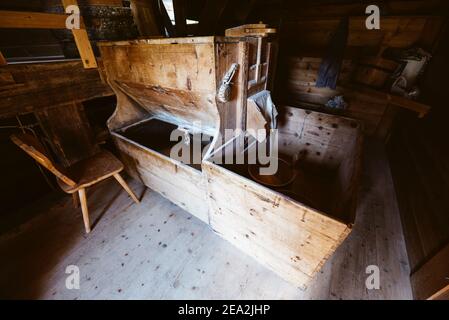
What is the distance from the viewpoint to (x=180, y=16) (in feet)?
9.53

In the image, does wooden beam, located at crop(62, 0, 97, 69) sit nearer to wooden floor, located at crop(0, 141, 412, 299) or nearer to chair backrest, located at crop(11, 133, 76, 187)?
chair backrest, located at crop(11, 133, 76, 187)

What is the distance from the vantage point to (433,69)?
11.3 ft

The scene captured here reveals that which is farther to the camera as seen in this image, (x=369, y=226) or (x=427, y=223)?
(x=369, y=226)

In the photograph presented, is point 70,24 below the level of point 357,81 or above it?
above

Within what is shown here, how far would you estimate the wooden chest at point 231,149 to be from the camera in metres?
1.43

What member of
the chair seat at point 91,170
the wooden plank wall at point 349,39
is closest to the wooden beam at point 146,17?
the chair seat at point 91,170

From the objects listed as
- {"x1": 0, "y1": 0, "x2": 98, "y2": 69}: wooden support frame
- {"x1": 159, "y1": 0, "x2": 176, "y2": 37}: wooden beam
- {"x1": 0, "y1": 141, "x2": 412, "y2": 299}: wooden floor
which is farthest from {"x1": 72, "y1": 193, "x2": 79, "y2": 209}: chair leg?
{"x1": 159, "y1": 0, "x2": 176, "y2": 37}: wooden beam

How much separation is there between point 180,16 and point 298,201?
3158 millimetres

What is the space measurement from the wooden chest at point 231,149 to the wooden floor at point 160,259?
0.25 meters

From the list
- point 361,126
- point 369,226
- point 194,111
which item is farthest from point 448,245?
point 194,111

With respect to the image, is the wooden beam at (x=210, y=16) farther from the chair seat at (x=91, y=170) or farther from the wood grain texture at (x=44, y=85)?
the chair seat at (x=91, y=170)

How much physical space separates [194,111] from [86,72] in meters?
1.46

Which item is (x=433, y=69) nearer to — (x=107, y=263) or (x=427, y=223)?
(x=427, y=223)

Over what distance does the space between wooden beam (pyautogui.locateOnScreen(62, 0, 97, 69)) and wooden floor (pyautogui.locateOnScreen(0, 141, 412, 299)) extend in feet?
6.15
